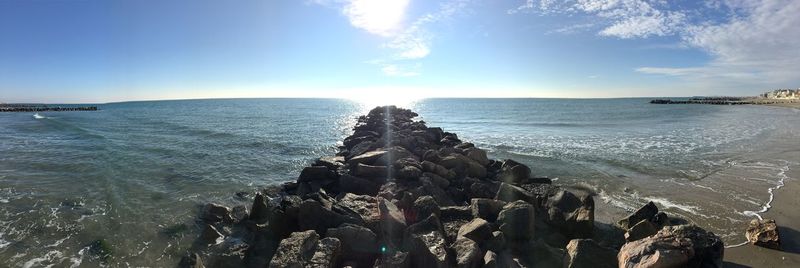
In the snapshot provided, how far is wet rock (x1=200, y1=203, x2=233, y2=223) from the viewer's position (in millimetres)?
9883

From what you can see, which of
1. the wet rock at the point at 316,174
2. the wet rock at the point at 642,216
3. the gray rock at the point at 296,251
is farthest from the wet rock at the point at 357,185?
the wet rock at the point at 642,216

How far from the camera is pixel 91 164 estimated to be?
18.0 metres

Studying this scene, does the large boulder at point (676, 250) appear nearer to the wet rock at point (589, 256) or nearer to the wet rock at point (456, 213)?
the wet rock at point (589, 256)

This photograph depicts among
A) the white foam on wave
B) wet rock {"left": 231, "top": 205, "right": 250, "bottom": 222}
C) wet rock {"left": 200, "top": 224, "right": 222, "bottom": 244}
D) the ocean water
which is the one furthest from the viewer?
wet rock {"left": 231, "top": 205, "right": 250, "bottom": 222}

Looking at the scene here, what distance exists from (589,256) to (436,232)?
2.37 m

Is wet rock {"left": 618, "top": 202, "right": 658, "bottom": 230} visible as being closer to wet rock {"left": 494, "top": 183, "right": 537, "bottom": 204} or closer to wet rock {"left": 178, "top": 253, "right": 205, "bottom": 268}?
wet rock {"left": 494, "top": 183, "right": 537, "bottom": 204}

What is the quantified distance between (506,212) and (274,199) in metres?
7.33

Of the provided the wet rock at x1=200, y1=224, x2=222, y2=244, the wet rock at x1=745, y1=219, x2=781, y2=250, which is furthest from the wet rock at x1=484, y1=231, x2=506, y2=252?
the wet rock at x1=200, y1=224, x2=222, y2=244

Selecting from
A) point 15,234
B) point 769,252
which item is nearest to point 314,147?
point 15,234

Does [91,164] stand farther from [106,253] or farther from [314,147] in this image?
[106,253]

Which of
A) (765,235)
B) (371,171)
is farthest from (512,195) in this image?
(765,235)

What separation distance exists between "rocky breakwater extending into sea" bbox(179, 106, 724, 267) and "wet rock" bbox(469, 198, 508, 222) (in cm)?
2

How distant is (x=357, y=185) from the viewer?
1125cm

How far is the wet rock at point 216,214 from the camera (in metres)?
9.88
